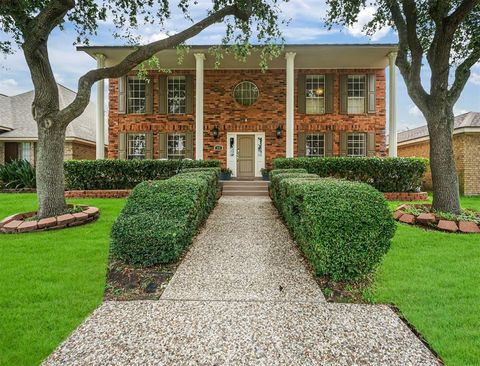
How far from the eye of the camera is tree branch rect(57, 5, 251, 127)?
6.96 m

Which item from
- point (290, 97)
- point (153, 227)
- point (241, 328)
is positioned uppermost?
point (290, 97)

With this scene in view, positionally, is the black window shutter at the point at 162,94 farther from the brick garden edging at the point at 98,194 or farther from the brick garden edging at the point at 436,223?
the brick garden edging at the point at 436,223

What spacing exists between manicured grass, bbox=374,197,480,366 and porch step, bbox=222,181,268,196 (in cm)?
573

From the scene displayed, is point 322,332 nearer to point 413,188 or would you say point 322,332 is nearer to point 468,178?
point 413,188

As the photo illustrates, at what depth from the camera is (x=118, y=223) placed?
4.22 meters

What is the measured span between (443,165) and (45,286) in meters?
7.63

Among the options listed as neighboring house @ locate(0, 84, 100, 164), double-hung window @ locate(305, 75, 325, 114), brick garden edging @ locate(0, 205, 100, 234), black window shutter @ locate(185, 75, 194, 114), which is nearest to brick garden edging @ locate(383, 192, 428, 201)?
double-hung window @ locate(305, 75, 325, 114)

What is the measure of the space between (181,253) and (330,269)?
2197 mm

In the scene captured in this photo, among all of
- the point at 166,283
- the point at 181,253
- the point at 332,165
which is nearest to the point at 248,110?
the point at 332,165

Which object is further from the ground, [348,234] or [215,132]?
[215,132]

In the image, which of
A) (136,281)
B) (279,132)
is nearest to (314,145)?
(279,132)

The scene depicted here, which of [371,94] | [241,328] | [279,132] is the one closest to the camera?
[241,328]

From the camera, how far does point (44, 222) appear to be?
6.34 metres

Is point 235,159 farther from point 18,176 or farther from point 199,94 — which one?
point 18,176
